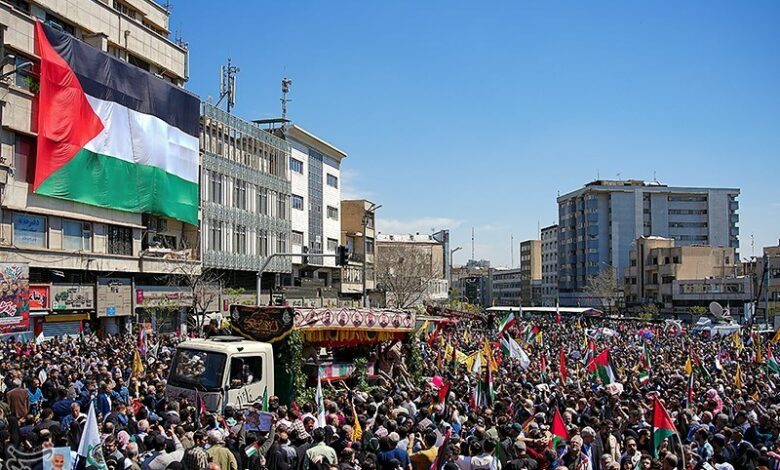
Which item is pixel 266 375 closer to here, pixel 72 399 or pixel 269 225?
pixel 72 399

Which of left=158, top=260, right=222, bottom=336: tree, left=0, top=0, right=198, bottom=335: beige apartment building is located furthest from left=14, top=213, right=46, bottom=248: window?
left=158, top=260, right=222, bottom=336: tree

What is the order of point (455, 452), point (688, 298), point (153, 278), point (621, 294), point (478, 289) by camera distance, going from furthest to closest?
1. point (478, 289)
2. point (621, 294)
3. point (688, 298)
4. point (153, 278)
5. point (455, 452)

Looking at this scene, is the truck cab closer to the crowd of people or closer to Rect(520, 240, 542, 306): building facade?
the crowd of people

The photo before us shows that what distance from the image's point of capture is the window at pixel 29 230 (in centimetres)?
3591

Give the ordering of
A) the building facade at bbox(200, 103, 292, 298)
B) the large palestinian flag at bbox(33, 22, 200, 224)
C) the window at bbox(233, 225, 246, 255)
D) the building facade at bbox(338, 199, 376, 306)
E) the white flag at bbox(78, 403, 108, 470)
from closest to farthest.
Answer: the white flag at bbox(78, 403, 108, 470) → the large palestinian flag at bbox(33, 22, 200, 224) → the building facade at bbox(200, 103, 292, 298) → the window at bbox(233, 225, 246, 255) → the building facade at bbox(338, 199, 376, 306)

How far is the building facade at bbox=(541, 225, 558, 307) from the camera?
13950cm

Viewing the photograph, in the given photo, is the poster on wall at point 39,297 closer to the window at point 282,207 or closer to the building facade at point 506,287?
the window at point 282,207

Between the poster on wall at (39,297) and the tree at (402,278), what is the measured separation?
48.2 metres

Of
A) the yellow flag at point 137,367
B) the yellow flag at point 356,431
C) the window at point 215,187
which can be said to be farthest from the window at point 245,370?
the window at point 215,187

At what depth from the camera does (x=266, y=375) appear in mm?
17078

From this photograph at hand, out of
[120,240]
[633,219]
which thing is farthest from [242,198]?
[633,219]

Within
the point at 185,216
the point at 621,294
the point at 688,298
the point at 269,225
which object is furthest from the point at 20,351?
the point at 621,294

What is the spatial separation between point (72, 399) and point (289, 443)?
17.2 ft

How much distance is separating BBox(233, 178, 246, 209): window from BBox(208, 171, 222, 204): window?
1.59 m
